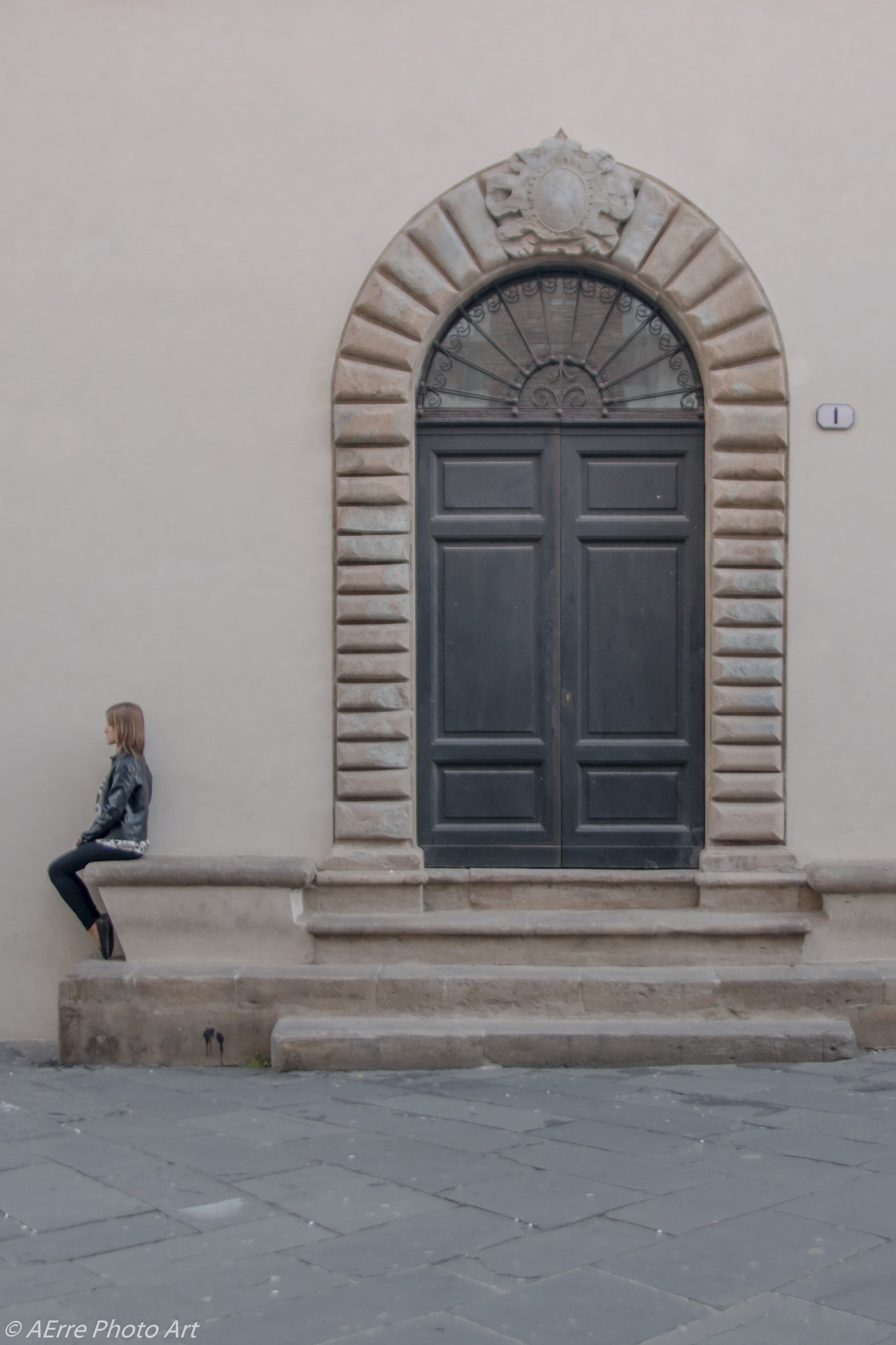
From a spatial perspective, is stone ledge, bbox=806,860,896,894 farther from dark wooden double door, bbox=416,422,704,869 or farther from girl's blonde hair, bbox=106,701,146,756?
girl's blonde hair, bbox=106,701,146,756

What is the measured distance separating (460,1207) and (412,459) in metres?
3.94

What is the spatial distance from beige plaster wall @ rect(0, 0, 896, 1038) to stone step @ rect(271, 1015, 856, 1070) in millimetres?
1088

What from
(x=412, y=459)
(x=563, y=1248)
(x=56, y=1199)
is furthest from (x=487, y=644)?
(x=563, y=1248)

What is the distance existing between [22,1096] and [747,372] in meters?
4.90

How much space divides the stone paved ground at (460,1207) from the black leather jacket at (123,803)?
1240mm

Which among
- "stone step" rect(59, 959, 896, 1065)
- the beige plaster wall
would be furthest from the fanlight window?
"stone step" rect(59, 959, 896, 1065)

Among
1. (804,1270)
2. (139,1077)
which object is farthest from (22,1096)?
(804,1270)

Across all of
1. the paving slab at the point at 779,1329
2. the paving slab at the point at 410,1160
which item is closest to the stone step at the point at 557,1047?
the paving slab at the point at 410,1160

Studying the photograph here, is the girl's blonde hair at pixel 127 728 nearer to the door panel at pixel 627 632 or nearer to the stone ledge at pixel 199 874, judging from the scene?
the stone ledge at pixel 199 874

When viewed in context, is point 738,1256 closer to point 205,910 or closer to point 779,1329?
point 779,1329

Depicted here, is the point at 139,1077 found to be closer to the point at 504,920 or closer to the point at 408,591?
the point at 504,920

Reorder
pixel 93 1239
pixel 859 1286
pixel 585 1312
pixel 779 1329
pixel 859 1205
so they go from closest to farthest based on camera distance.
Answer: pixel 779 1329, pixel 585 1312, pixel 859 1286, pixel 93 1239, pixel 859 1205

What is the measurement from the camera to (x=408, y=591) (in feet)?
22.4

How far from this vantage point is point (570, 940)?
6.50 m
